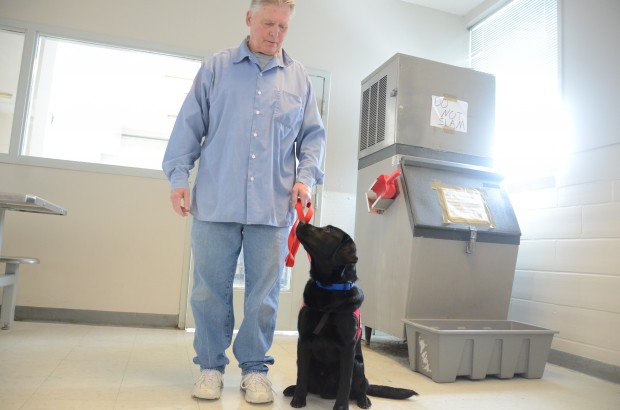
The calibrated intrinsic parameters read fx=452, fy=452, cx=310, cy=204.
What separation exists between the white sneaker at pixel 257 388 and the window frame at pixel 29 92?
1768 mm

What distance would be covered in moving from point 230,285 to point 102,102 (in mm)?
2327

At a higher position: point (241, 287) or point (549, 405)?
point (241, 287)

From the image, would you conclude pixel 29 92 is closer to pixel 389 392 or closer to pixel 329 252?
pixel 329 252

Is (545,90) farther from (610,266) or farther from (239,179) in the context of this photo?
(239,179)

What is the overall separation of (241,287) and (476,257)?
1.49 meters

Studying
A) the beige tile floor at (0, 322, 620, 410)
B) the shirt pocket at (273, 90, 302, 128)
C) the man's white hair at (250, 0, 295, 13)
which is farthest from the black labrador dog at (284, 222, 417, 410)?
the man's white hair at (250, 0, 295, 13)

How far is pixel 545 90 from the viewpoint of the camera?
2756 mm

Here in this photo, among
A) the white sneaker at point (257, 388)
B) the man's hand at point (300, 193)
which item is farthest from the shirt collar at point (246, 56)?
the white sneaker at point (257, 388)

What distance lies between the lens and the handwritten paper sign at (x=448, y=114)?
253 cm

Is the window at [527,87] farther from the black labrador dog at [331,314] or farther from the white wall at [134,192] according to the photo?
the black labrador dog at [331,314]

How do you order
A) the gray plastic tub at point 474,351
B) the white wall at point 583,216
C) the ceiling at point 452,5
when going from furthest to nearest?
the ceiling at point 452,5 < the white wall at point 583,216 < the gray plastic tub at point 474,351

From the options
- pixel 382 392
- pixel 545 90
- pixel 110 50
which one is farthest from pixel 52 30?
pixel 545 90

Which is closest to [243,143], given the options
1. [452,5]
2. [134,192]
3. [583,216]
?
[134,192]

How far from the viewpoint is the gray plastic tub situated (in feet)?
6.28
